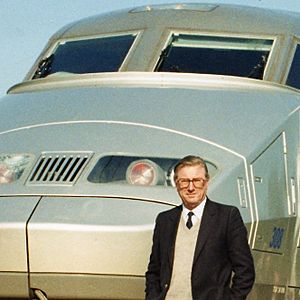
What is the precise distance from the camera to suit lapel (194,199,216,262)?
20.7ft

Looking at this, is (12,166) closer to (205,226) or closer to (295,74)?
(205,226)

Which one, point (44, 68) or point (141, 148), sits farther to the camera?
point (44, 68)

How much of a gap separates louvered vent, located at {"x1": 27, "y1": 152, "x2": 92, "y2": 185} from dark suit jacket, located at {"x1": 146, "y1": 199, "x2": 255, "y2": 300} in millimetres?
1067

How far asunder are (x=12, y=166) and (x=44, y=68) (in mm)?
2575

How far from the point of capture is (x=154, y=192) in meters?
7.10

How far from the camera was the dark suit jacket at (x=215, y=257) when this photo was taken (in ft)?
20.7

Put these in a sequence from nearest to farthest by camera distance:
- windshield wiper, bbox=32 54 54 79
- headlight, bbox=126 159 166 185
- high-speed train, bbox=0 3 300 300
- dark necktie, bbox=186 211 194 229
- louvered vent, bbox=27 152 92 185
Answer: dark necktie, bbox=186 211 194 229 → high-speed train, bbox=0 3 300 300 → headlight, bbox=126 159 166 185 → louvered vent, bbox=27 152 92 185 → windshield wiper, bbox=32 54 54 79

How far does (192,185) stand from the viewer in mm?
6395

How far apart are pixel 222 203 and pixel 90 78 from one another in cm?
232

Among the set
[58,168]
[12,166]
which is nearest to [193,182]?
[58,168]

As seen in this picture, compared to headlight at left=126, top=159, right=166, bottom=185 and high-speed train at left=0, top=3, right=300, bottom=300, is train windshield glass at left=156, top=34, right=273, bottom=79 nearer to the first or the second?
high-speed train at left=0, top=3, right=300, bottom=300

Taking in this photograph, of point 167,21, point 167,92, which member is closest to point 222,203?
point 167,92

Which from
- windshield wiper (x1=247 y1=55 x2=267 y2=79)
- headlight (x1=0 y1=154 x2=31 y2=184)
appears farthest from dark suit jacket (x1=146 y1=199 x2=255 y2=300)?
windshield wiper (x1=247 y1=55 x2=267 y2=79)

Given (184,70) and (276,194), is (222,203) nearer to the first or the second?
(276,194)
